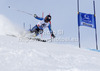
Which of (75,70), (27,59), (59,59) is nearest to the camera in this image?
(75,70)

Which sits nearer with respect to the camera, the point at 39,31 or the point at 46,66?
the point at 46,66

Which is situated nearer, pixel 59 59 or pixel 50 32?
pixel 59 59

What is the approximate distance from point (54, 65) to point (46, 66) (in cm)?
23

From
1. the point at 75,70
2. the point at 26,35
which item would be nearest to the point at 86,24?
the point at 26,35

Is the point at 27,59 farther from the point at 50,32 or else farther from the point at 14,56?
the point at 50,32

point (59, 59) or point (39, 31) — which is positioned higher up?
point (39, 31)

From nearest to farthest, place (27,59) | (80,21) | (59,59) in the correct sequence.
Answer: (27,59)
(59,59)
(80,21)

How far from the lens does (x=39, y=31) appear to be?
1259cm

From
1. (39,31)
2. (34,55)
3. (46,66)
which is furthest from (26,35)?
(46,66)

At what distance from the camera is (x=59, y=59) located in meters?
4.80

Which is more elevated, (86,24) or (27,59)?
(86,24)

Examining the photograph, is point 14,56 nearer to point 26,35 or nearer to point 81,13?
point 26,35

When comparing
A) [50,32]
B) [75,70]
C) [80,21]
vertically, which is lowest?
[75,70]

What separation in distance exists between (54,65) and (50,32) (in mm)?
8298
